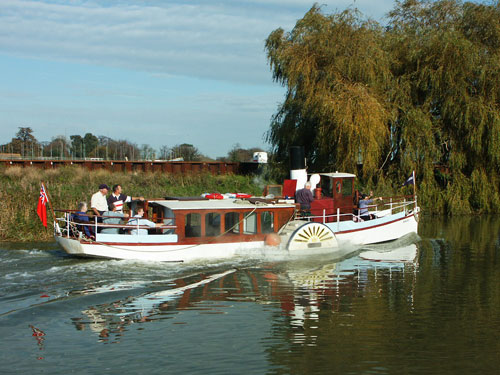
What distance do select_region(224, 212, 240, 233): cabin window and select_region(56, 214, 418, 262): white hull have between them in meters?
0.44

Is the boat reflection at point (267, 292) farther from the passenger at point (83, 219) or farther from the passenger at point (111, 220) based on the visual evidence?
the passenger at point (83, 219)

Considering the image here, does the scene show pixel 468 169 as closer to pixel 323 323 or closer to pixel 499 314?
pixel 499 314

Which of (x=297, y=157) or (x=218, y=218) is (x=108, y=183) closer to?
(x=297, y=157)

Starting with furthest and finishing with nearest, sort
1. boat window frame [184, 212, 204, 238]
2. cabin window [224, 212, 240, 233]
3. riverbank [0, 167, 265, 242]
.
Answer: riverbank [0, 167, 265, 242]
cabin window [224, 212, 240, 233]
boat window frame [184, 212, 204, 238]

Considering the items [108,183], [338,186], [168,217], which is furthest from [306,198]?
[108,183]

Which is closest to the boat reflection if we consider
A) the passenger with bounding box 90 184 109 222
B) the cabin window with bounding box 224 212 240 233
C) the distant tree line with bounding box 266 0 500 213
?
the cabin window with bounding box 224 212 240 233

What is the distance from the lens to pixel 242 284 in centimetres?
1401

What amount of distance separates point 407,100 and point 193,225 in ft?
60.3

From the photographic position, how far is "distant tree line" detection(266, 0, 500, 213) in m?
29.5

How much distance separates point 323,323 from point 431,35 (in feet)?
81.2

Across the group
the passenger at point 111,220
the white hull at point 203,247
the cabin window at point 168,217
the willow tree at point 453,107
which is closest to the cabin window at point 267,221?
the white hull at point 203,247

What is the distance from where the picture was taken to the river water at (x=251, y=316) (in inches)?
344

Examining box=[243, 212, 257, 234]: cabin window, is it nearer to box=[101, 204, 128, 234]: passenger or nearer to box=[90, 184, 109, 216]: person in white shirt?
box=[101, 204, 128, 234]: passenger

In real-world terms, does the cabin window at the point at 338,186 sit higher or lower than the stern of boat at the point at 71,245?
higher
